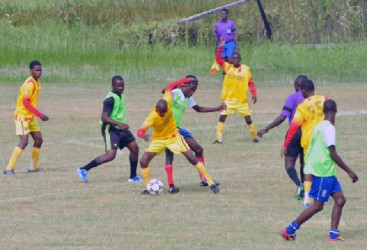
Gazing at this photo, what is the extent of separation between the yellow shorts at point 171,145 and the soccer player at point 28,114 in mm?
2451

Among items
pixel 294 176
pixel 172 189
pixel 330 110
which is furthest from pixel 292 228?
pixel 172 189

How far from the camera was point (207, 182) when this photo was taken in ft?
50.3

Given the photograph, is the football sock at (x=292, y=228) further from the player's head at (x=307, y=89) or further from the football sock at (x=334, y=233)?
the player's head at (x=307, y=89)

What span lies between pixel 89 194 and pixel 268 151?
5173 mm

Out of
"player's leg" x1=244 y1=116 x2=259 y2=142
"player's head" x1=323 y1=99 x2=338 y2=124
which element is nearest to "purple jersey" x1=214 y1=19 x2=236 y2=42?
"player's leg" x1=244 y1=116 x2=259 y2=142

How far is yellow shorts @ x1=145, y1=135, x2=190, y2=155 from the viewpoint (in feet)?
48.4

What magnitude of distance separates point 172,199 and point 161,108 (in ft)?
4.33

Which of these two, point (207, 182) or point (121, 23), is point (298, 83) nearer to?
point (207, 182)

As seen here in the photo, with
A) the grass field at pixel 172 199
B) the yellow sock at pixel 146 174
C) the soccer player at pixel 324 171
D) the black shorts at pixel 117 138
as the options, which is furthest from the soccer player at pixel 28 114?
the soccer player at pixel 324 171

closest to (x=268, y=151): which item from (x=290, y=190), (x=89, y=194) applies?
(x=290, y=190)

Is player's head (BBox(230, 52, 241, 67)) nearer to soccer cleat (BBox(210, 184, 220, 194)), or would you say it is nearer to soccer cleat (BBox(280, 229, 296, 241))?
soccer cleat (BBox(210, 184, 220, 194))

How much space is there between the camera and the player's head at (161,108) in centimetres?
1446

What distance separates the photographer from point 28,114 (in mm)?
16953

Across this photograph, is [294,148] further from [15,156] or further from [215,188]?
[15,156]
